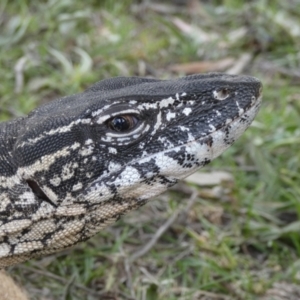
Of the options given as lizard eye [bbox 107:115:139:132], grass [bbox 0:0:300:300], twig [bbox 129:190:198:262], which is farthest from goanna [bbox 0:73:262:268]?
twig [bbox 129:190:198:262]

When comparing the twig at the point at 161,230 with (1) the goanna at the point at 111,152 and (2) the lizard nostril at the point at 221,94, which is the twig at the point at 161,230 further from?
(2) the lizard nostril at the point at 221,94

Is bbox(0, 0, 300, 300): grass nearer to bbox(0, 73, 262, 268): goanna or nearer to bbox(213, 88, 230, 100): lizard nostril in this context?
bbox(0, 73, 262, 268): goanna

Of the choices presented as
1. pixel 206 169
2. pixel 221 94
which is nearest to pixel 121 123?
pixel 221 94

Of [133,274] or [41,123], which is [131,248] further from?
[41,123]

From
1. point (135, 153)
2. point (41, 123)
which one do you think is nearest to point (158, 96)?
point (135, 153)

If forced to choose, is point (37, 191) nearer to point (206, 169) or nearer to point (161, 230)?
point (161, 230)

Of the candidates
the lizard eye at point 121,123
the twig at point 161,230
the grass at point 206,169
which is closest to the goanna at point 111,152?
the lizard eye at point 121,123
